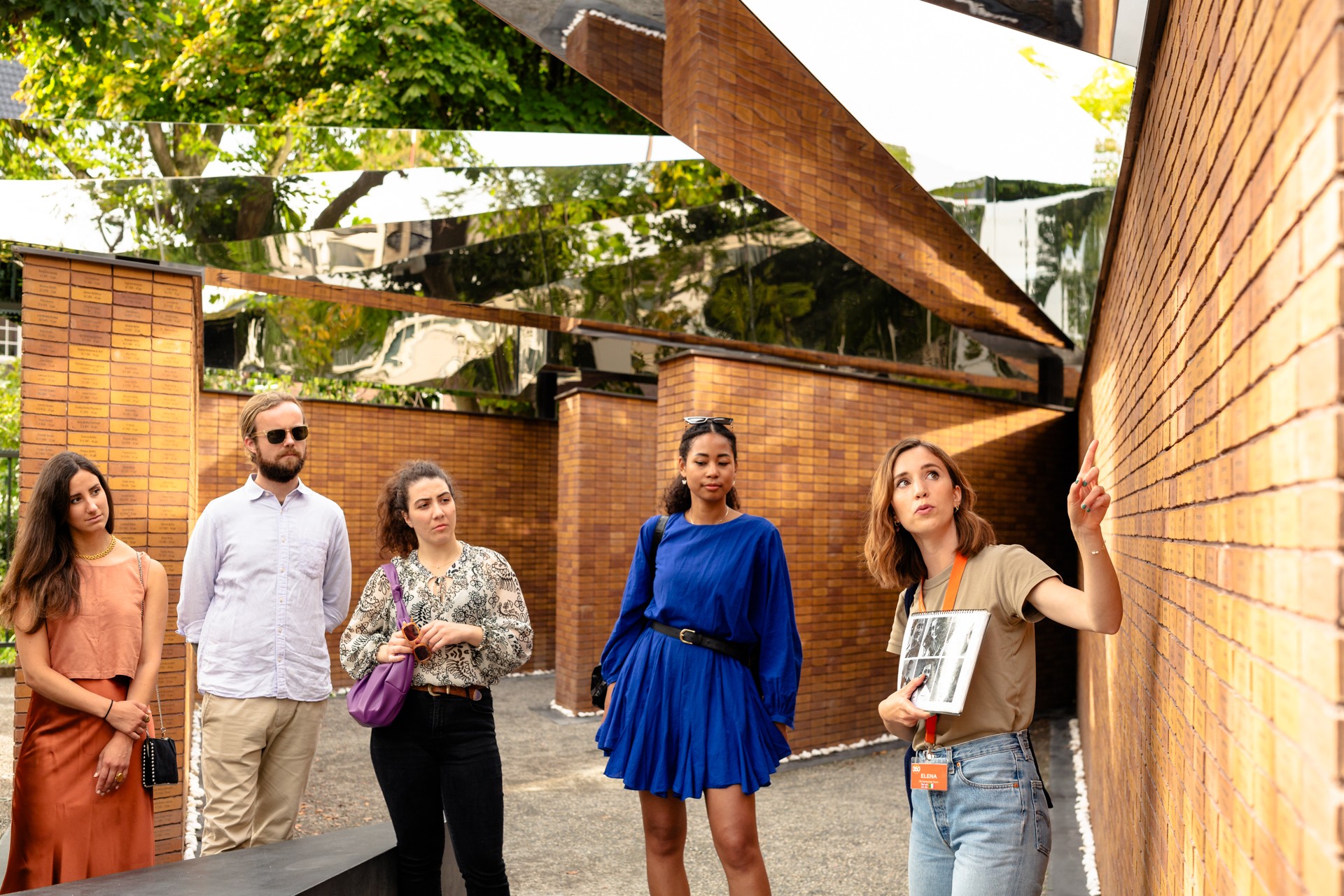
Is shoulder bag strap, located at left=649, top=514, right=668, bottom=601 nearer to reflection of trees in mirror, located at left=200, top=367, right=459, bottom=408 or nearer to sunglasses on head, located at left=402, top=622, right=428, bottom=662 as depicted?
sunglasses on head, located at left=402, top=622, right=428, bottom=662

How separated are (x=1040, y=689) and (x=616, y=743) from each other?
9.18m

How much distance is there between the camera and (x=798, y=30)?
5.43 meters

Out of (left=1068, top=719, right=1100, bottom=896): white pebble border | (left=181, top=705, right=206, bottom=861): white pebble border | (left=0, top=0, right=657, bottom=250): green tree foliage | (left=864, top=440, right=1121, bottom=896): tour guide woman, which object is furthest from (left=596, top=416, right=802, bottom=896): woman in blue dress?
(left=0, top=0, right=657, bottom=250): green tree foliage

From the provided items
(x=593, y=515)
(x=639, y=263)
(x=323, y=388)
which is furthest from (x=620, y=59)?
(x=323, y=388)

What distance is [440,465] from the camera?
1246 centimetres

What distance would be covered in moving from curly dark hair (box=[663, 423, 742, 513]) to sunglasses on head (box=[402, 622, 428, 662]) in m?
1.07

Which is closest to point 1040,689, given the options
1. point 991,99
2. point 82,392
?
point 991,99

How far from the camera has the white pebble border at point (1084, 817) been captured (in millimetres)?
5363

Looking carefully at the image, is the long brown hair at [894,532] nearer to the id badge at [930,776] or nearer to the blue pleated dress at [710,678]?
the id badge at [930,776]

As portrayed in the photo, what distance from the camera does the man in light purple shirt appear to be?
408 centimetres

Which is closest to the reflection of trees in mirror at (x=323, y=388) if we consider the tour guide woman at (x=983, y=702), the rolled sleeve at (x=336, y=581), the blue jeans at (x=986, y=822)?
the rolled sleeve at (x=336, y=581)

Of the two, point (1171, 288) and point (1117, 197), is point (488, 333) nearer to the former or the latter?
point (1117, 197)

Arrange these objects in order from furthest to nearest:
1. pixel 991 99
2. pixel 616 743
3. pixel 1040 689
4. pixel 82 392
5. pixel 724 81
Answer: pixel 1040 689
pixel 724 81
pixel 991 99
pixel 82 392
pixel 616 743

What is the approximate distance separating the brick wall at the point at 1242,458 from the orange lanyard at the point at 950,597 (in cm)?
46
